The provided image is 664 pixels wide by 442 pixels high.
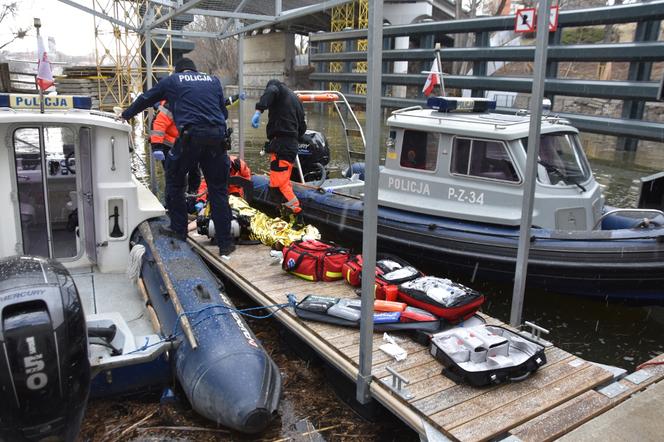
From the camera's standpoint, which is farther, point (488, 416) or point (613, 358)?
point (613, 358)

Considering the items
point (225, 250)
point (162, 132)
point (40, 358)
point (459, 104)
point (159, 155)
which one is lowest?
point (225, 250)

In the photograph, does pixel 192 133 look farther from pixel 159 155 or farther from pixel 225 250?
pixel 159 155

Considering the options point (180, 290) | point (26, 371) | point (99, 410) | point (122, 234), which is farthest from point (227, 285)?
point (26, 371)

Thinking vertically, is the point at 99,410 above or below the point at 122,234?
below

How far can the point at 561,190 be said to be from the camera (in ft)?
17.3

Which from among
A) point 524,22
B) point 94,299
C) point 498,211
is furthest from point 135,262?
point 524,22

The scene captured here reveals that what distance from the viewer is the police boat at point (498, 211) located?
183 inches

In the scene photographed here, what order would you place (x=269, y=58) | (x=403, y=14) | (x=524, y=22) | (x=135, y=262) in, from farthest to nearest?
(x=269, y=58) < (x=403, y=14) < (x=524, y=22) < (x=135, y=262)

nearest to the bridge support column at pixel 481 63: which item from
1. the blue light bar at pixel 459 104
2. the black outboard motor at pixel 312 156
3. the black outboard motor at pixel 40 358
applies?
the black outboard motor at pixel 312 156

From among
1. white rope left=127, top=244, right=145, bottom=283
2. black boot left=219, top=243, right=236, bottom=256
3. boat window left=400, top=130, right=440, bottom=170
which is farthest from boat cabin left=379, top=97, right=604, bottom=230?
white rope left=127, top=244, right=145, bottom=283

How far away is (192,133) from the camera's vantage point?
4402mm

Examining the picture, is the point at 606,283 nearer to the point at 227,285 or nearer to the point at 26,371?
the point at 227,285

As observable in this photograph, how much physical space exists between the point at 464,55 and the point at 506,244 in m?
13.1

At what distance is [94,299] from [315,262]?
1.69 m
